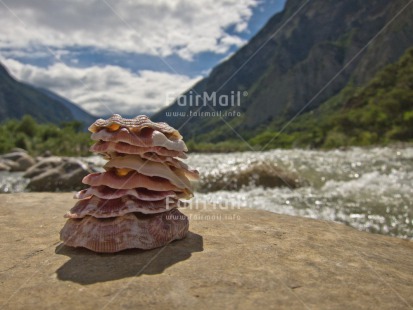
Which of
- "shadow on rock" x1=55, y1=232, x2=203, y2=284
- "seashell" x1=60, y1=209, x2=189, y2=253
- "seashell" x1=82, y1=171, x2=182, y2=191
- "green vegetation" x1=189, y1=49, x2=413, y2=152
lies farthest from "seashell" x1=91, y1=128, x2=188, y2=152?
"green vegetation" x1=189, y1=49, x2=413, y2=152

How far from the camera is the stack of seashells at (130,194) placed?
10.6 ft

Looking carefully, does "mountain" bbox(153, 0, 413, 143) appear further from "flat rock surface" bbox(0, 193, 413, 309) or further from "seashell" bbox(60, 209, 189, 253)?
"seashell" bbox(60, 209, 189, 253)

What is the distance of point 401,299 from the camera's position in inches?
89.8

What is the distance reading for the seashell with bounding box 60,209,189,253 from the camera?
3148 mm

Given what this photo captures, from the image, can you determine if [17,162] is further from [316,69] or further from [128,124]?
[316,69]

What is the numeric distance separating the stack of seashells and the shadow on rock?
3.0 inches

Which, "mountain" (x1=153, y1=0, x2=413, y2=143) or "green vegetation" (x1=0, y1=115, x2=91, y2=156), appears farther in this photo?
"mountain" (x1=153, y1=0, x2=413, y2=143)

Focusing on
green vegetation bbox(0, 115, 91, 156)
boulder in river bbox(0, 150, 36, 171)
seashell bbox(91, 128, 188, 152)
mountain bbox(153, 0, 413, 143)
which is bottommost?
seashell bbox(91, 128, 188, 152)

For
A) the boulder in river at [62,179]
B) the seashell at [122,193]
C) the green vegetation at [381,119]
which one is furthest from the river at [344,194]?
the green vegetation at [381,119]

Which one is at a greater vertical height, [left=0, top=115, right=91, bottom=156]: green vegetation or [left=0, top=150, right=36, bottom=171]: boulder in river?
[left=0, top=115, right=91, bottom=156]: green vegetation

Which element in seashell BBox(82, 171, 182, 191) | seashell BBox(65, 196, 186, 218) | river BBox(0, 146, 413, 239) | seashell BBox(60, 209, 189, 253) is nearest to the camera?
seashell BBox(60, 209, 189, 253)

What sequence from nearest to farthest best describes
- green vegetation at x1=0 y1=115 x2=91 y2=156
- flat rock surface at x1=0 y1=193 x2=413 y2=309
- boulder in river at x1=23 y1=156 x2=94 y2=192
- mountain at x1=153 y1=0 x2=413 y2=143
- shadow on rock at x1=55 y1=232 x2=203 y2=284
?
flat rock surface at x1=0 y1=193 x2=413 y2=309
shadow on rock at x1=55 y1=232 x2=203 y2=284
boulder in river at x1=23 y1=156 x2=94 y2=192
green vegetation at x1=0 y1=115 x2=91 y2=156
mountain at x1=153 y1=0 x2=413 y2=143

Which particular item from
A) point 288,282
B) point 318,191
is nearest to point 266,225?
point 288,282

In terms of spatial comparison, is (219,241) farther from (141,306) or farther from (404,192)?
(404,192)
